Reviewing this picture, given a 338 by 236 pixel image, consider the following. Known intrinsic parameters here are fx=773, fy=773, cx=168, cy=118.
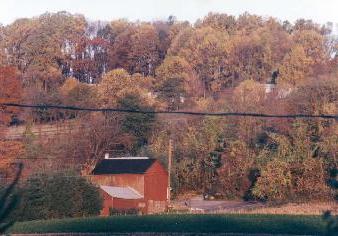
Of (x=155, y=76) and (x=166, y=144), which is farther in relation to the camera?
(x=155, y=76)

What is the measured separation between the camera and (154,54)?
3425 inches

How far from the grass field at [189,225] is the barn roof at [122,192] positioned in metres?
10.7

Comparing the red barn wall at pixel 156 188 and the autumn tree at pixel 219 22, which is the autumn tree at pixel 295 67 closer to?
the autumn tree at pixel 219 22

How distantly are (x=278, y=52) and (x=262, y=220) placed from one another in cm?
4718

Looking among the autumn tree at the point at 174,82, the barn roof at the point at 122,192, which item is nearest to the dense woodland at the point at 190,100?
the autumn tree at the point at 174,82

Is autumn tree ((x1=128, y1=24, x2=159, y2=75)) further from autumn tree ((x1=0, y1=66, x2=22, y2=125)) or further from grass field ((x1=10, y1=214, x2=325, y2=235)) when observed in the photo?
grass field ((x1=10, y1=214, x2=325, y2=235))

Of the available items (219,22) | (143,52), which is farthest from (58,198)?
(219,22)

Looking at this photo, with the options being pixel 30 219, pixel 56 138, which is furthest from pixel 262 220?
pixel 56 138

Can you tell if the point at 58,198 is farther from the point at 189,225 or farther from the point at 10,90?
the point at 10,90

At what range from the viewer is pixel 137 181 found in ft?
163

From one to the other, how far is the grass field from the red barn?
12292 millimetres

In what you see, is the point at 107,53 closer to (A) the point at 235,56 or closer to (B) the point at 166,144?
(A) the point at 235,56

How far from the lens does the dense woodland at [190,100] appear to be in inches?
2073

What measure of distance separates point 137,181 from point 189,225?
1679 centimetres
